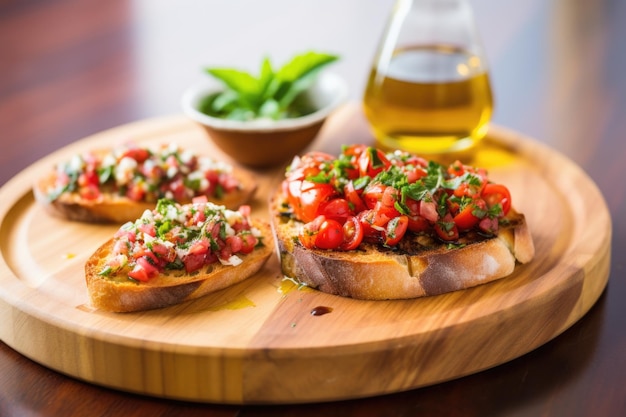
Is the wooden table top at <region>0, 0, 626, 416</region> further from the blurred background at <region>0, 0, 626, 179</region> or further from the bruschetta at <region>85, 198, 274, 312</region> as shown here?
the bruschetta at <region>85, 198, 274, 312</region>

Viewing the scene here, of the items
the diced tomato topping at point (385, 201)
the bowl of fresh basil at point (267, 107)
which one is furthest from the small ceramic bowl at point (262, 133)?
the diced tomato topping at point (385, 201)

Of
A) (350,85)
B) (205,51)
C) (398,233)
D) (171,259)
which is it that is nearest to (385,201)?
(398,233)

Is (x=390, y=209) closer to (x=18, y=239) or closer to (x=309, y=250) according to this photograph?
(x=309, y=250)

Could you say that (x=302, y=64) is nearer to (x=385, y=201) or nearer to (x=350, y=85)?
(x=350, y=85)

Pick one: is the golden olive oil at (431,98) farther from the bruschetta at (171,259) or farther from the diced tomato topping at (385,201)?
the bruschetta at (171,259)

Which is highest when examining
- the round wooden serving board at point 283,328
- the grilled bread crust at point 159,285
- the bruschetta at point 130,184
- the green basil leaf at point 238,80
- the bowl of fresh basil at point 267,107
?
the green basil leaf at point 238,80

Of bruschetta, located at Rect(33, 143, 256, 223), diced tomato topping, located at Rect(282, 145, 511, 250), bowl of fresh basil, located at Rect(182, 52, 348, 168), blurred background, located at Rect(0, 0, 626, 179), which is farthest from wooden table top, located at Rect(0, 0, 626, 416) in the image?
bruschetta, located at Rect(33, 143, 256, 223)
